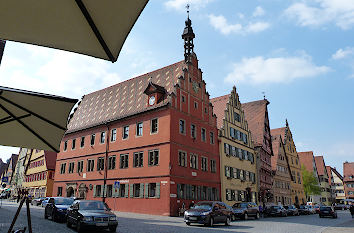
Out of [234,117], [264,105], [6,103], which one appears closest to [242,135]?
[234,117]

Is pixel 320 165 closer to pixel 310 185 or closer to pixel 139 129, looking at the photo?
pixel 310 185

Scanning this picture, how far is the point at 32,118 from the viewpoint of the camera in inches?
195

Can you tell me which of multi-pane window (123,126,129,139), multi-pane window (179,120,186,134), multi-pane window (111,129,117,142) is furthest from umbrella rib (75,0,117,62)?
multi-pane window (111,129,117,142)

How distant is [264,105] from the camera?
54.1 m

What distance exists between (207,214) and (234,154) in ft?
70.7

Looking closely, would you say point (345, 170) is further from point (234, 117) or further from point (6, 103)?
point (6, 103)

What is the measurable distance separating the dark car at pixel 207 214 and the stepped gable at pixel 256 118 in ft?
95.2

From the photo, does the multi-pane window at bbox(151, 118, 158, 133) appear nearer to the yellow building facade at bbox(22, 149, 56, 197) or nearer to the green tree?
the yellow building facade at bbox(22, 149, 56, 197)

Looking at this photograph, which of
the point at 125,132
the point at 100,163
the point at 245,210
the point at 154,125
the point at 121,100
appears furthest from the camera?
the point at 121,100

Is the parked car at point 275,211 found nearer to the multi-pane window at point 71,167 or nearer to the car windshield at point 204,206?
the car windshield at point 204,206

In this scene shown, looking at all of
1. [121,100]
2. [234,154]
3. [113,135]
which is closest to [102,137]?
[113,135]

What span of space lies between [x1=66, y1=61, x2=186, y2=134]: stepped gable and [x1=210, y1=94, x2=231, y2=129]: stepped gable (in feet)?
29.6

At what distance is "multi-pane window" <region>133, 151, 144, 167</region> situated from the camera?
29.9m

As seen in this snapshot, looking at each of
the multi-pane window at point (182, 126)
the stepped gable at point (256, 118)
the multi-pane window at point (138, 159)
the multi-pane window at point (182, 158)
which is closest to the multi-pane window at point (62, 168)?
the multi-pane window at point (138, 159)
